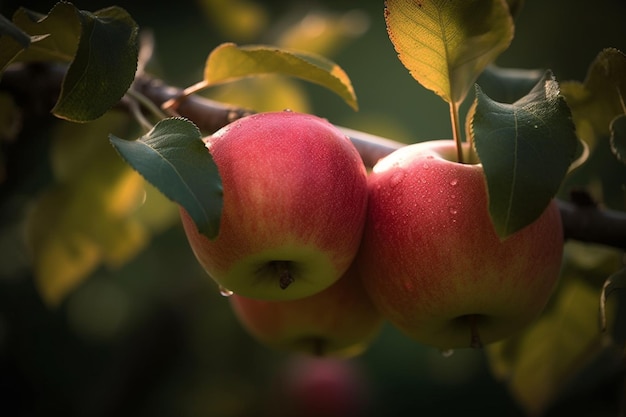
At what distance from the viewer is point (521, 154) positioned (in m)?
0.52

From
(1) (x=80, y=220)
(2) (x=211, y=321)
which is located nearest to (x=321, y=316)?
(1) (x=80, y=220)

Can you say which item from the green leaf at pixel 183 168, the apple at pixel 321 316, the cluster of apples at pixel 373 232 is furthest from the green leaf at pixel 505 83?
the green leaf at pixel 183 168

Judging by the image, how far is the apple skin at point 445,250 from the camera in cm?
61

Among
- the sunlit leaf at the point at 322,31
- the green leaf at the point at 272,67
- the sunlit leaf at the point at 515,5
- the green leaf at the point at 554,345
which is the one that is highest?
the sunlit leaf at the point at 515,5

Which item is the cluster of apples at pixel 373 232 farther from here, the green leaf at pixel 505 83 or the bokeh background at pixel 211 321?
the bokeh background at pixel 211 321

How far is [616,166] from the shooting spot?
178cm

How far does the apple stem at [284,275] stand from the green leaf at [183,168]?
0.39 ft

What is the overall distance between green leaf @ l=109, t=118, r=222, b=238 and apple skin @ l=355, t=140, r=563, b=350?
0.19 metres

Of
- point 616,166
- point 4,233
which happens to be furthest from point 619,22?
point 4,233

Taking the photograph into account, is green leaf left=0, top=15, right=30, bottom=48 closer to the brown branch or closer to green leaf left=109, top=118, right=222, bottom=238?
green leaf left=109, top=118, right=222, bottom=238

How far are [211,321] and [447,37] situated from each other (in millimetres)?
1212

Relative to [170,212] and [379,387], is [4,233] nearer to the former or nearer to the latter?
[170,212]

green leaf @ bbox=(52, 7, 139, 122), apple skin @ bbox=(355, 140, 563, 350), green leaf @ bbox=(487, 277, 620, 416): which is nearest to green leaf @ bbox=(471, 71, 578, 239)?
apple skin @ bbox=(355, 140, 563, 350)

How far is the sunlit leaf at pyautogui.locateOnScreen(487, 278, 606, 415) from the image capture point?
36.1 inches
